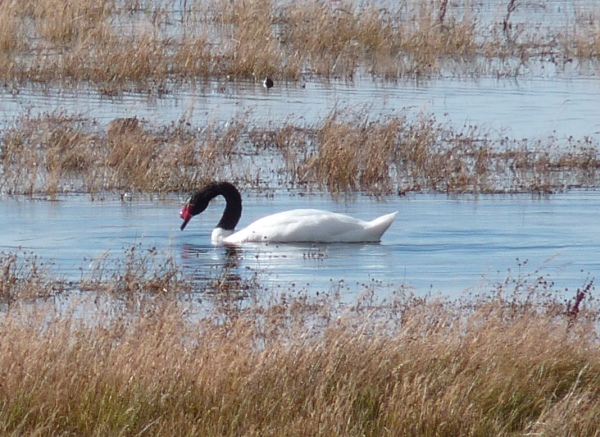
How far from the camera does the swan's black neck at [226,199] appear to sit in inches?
567

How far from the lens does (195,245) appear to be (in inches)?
553

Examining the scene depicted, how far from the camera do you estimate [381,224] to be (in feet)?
43.7

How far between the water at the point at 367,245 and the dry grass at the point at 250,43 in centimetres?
837

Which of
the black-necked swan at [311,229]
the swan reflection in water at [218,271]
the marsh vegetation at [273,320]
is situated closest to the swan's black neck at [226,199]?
the black-necked swan at [311,229]

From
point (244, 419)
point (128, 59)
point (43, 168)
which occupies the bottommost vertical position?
point (244, 419)

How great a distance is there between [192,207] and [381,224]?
6.85 feet

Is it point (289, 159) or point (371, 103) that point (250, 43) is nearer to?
point (371, 103)

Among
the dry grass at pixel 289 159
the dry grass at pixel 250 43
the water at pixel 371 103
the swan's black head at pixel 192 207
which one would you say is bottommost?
the swan's black head at pixel 192 207

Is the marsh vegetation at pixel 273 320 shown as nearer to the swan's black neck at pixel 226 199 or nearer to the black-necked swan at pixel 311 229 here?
the black-necked swan at pixel 311 229

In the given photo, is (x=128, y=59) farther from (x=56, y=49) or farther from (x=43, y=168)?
(x=43, y=168)

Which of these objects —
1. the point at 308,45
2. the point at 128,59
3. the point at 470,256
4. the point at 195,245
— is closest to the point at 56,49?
the point at 128,59

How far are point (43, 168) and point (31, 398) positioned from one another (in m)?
9.80

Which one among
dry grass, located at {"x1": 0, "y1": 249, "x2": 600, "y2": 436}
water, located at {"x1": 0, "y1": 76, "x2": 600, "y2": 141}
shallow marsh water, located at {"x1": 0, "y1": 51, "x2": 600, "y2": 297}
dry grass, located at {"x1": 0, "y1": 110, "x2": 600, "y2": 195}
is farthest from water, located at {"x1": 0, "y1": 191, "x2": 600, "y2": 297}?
water, located at {"x1": 0, "y1": 76, "x2": 600, "y2": 141}

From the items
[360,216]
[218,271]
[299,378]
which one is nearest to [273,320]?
[299,378]
